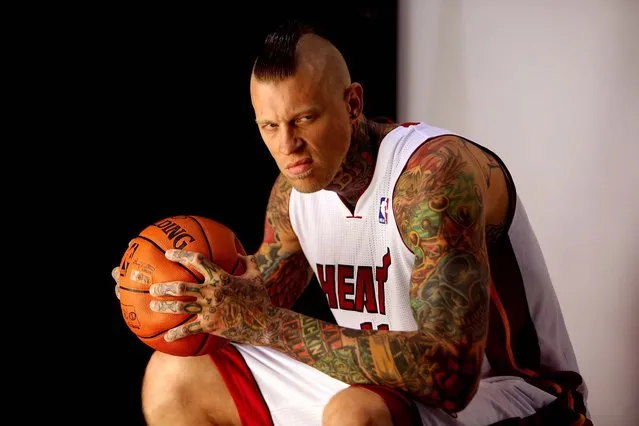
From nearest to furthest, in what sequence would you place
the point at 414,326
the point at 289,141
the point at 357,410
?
the point at 357,410 < the point at 289,141 < the point at 414,326

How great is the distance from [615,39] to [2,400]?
2.04 metres

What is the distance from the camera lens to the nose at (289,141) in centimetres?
171

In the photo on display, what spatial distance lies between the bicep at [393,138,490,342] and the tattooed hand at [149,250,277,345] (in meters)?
0.32

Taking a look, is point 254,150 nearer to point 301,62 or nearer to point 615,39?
point 301,62

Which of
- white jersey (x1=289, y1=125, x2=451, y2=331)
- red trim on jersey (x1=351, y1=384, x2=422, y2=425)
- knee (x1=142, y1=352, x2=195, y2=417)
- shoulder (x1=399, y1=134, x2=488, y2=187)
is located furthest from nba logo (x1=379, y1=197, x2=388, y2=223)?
knee (x1=142, y1=352, x2=195, y2=417)

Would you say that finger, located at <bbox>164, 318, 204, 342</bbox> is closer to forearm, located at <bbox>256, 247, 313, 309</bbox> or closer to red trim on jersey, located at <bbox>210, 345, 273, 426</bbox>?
red trim on jersey, located at <bbox>210, 345, 273, 426</bbox>

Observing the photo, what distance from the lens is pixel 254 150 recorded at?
284cm

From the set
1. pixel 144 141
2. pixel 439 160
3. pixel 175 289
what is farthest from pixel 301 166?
pixel 144 141

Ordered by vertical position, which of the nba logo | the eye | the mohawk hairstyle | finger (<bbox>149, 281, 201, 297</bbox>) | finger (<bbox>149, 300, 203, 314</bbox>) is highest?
the mohawk hairstyle

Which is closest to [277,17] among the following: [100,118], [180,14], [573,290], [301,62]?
[180,14]

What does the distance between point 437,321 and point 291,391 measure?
43 centimetres

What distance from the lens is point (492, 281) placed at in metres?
1.73

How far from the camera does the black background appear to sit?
8.00ft

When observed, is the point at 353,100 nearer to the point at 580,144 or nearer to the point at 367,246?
the point at 367,246
